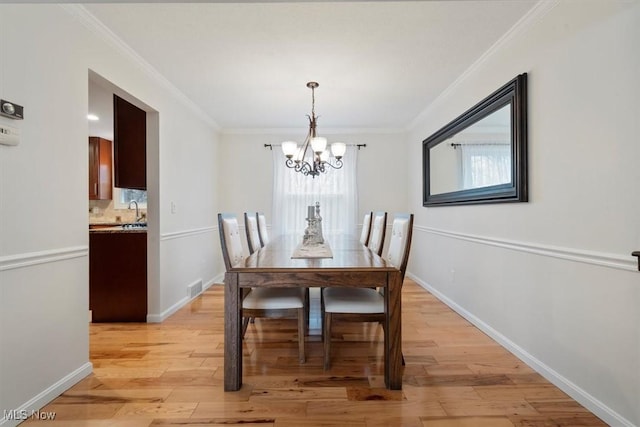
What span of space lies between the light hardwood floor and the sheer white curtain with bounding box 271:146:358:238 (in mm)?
2338

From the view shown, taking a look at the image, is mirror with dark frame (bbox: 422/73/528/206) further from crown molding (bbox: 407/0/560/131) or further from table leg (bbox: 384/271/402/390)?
table leg (bbox: 384/271/402/390)

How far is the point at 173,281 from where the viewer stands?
3.23 metres

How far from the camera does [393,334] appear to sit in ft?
5.90

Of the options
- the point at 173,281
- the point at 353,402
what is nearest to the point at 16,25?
the point at 173,281

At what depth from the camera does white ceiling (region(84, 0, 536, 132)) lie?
1.97 meters

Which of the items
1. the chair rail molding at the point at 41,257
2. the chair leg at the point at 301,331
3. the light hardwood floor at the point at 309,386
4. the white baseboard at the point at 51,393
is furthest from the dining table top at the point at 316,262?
the white baseboard at the point at 51,393

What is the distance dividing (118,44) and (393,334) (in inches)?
111

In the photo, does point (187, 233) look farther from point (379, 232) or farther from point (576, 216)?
point (576, 216)

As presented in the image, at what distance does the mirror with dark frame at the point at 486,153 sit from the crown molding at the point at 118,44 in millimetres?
2896

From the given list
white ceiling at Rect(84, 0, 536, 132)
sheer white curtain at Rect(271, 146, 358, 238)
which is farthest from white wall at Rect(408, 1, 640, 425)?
sheer white curtain at Rect(271, 146, 358, 238)

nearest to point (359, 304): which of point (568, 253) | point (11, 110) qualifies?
point (568, 253)

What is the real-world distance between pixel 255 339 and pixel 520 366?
1.91 m

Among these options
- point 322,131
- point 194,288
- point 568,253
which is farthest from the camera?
point 322,131

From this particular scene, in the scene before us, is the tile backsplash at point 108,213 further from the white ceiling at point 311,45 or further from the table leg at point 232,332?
the table leg at point 232,332
